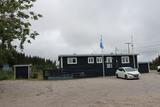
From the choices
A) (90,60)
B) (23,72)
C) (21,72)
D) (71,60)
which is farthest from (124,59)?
(21,72)

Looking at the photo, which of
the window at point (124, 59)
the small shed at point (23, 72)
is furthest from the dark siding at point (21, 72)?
the window at point (124, 59)

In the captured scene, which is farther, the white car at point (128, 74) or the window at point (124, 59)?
the window at point (124, 59)

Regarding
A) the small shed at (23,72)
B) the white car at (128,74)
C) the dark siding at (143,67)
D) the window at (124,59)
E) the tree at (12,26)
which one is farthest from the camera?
the dark siding at (143,67)

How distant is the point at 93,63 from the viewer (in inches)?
2333

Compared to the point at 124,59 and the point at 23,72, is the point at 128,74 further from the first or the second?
the point at 23,72

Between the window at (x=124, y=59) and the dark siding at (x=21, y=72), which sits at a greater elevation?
the window at (x=124, y=59)

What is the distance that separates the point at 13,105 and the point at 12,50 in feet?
29.8

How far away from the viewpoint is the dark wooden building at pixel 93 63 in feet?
189

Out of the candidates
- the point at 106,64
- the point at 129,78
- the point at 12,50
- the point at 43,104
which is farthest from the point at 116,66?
the point at 43,104

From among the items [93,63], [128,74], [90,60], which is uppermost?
[90,60]

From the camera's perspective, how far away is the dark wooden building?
57.7 m

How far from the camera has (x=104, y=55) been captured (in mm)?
60000

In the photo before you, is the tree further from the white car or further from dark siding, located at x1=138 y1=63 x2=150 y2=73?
dark siding, located at x1=138 y1=63 x2=150 y2=73

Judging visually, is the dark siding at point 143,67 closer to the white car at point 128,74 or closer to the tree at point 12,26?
the white car at point 128,74
